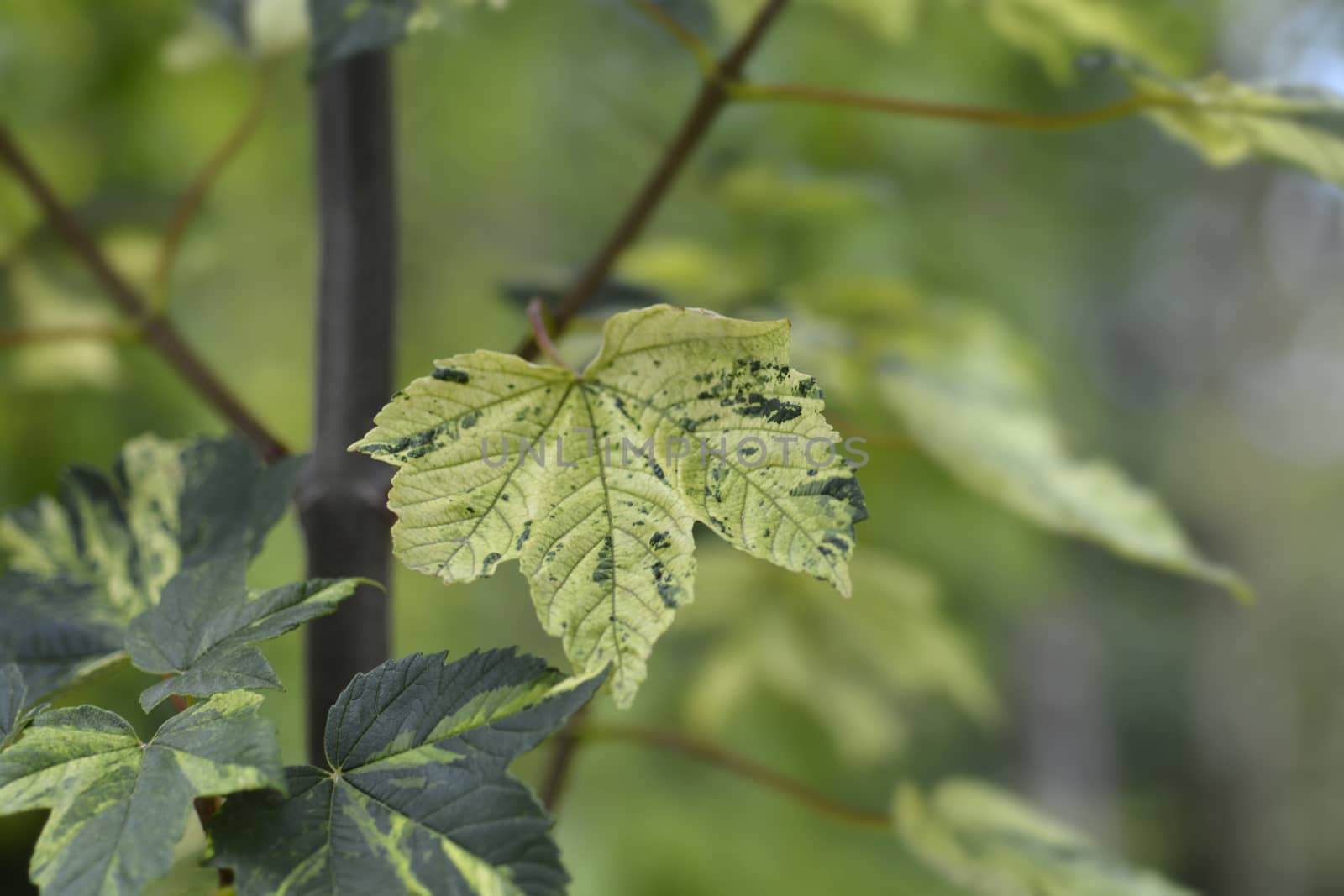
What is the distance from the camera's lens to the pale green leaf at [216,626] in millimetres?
283

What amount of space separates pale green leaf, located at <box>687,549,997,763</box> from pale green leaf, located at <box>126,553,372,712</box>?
575 millimetres

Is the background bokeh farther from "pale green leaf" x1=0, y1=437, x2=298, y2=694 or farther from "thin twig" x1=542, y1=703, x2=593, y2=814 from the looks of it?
"thin twig" x1=542, y1=703, x2=593, y2=814

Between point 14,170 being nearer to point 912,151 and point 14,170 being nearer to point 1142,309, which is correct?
point 912,151

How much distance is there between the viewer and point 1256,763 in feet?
18.4

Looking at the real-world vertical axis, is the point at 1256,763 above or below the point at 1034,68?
above

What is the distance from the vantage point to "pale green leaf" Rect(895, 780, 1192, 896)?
1.66 ft

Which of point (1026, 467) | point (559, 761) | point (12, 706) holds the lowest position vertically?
point (12, 706)

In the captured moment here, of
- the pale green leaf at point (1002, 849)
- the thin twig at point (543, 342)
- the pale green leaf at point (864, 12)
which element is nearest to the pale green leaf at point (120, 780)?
the thin twig at point (543, 342)

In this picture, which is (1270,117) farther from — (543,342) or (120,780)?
(120,780)

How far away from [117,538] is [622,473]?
250mm

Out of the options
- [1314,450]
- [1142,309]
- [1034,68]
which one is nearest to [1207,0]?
[1034,68]

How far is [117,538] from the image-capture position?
0.42 m

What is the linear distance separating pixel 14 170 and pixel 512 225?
1775 mm

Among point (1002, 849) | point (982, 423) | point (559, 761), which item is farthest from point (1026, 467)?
point (559, 761)
